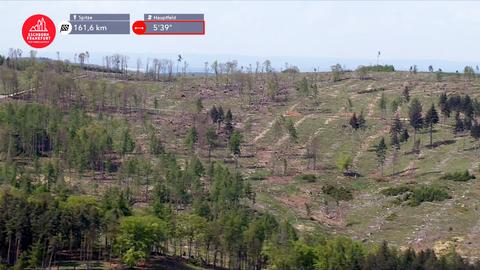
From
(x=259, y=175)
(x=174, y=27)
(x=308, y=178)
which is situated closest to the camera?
(x=174, y=27)

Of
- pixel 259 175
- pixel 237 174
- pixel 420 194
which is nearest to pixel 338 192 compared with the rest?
pixel 420 194

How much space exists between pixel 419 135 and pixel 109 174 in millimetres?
64813

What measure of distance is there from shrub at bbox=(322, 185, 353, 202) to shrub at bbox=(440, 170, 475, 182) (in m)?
16.1

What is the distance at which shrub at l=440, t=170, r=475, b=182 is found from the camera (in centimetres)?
10212

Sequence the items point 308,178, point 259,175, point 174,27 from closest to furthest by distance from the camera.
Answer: point 174,27 < point 308,178 < point 259,175

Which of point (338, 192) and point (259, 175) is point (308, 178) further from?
point (259, 175)

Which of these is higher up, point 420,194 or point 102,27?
point 102,27

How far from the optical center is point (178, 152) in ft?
398

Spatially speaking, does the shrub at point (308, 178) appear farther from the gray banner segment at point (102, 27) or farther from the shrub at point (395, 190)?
the gray banner segment at point (102, 27)

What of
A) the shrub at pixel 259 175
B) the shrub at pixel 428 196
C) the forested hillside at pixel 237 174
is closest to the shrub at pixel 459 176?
the forested hillside at pixel 237 174

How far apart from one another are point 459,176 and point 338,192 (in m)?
19.7

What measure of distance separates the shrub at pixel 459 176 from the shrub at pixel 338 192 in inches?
634

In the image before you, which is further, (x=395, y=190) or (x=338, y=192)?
(x=338, y=192)

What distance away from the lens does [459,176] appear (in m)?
103
